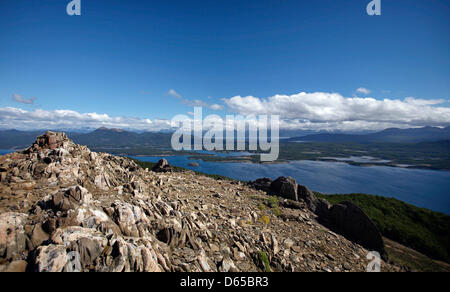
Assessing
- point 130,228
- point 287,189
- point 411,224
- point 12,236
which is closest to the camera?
point 12,236

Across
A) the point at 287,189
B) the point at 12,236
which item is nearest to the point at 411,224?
the point at 287,189

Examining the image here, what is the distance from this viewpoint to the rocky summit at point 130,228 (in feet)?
14.3

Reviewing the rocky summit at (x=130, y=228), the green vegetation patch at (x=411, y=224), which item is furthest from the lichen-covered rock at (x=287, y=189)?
the green vegetation patch at (x=411, y=224)

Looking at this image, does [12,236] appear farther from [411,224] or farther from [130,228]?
[411,224]

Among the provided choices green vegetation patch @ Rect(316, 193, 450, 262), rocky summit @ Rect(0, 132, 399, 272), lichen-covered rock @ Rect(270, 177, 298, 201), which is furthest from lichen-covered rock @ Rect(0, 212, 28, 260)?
green vegetation patch @ Rect(316, 193, 450, 262)

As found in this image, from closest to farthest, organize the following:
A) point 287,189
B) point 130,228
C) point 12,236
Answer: point 12,236 < point 130,228 < point 287,189

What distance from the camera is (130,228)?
5801 millimetres

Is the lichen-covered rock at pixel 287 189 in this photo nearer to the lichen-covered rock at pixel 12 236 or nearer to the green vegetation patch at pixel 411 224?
the green vegetation patch at pixel 411 224
